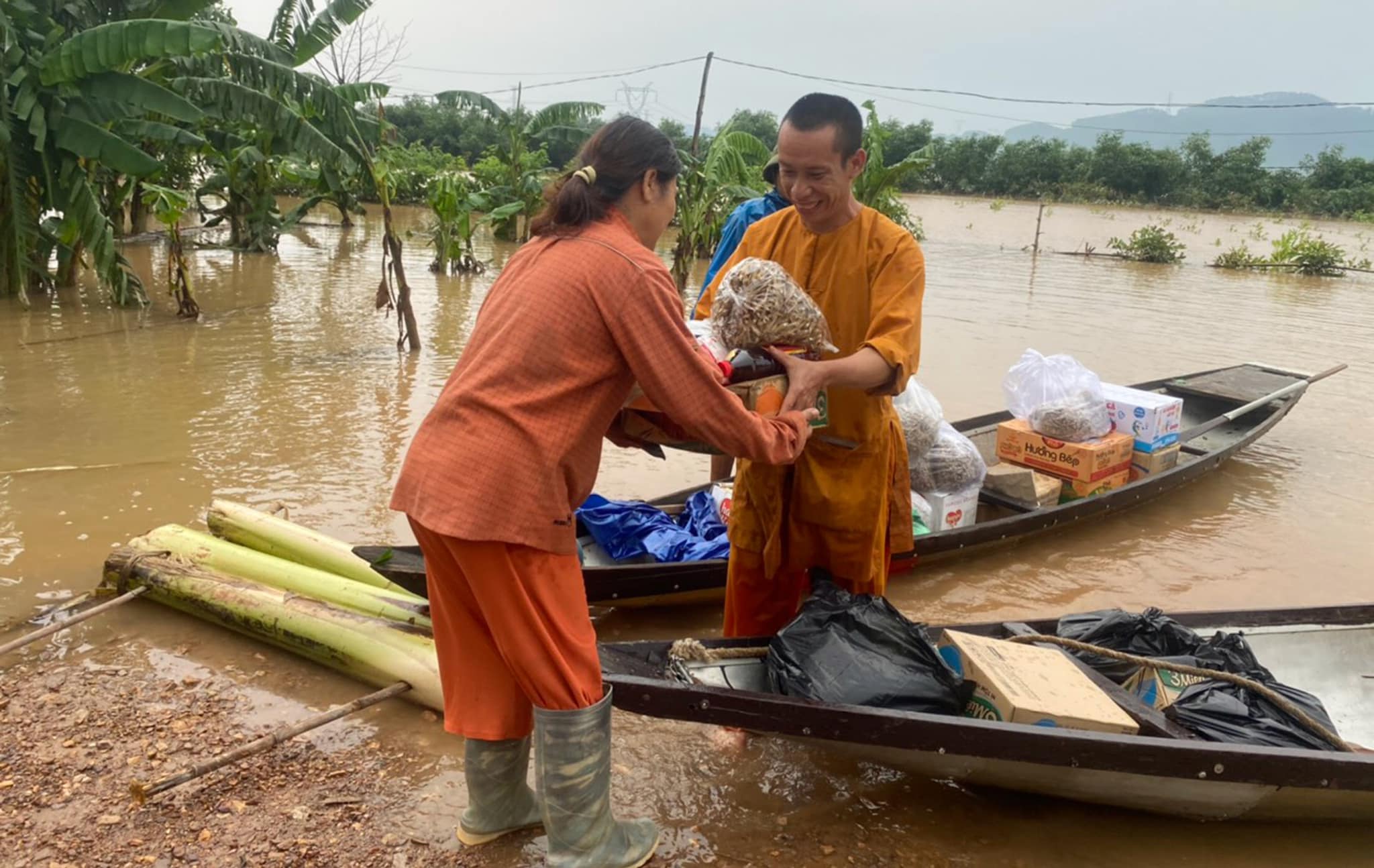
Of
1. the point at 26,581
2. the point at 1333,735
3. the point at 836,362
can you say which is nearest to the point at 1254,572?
the point at 1333,735

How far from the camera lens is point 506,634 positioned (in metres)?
2.06

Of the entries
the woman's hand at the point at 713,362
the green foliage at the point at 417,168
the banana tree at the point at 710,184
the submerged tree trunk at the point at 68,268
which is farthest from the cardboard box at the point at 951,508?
the green foliage at the point at 417,168

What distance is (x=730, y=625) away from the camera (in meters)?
3.11

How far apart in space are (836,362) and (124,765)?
2.42 meters

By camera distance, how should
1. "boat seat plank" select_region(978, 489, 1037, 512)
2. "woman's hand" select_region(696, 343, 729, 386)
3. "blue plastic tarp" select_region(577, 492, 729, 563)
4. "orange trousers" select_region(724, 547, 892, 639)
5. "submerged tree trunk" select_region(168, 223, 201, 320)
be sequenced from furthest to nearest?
"submerged tree trunk" select_region(168, 223, 201, 320)
"boat seat plank" select_region(978, 489, 1037, 512)
"blue plastic tarp" select_region(577, 492, 729, 563)
"orange trousers" select_region(724, 547, 892, 639)
"woman's hand" select_region(696, 343, 729, 386)

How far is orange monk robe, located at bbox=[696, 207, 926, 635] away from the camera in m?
2.60

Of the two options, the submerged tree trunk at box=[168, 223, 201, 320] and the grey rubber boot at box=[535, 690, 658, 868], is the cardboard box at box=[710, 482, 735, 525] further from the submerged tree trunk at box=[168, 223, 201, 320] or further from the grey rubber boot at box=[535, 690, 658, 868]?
the submerged tree trunk at box=[168, 223, 201, 320]

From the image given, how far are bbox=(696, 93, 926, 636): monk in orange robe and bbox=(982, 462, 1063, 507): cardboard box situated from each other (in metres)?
2.31

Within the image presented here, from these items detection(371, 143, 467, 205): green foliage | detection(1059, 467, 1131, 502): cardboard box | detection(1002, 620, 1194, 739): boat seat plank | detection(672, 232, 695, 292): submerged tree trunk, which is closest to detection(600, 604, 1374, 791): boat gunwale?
detection(1002, 620, 1194, 739): boat seat plank

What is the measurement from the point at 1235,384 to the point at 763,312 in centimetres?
646

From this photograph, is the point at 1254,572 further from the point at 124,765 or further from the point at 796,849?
the point at 124,765

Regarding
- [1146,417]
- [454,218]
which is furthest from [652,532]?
[454,218]

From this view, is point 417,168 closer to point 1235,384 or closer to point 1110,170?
point 1235,384

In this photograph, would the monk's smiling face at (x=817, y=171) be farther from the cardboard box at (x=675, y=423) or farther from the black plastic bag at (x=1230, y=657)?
the black plastic bag at (x=1230, y=657)
